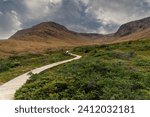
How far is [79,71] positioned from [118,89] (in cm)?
827

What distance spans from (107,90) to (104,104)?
19.9 ft

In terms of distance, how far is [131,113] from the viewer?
1441 cm

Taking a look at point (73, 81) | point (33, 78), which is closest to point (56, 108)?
point (73, 81)

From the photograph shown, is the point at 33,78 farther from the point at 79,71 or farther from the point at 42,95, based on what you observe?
the point at 42,95

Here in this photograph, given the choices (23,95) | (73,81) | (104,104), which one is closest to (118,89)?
(73,81)

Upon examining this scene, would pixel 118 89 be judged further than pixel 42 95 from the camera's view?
Yes

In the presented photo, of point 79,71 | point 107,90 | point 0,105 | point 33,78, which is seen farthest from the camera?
point 79,71

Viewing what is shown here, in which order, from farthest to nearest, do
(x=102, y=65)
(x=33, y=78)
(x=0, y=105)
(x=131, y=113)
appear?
1. (x=102, y=65)
2. (x=33, y=78)
3. (x=0, y=105)
4. (x=131, y=113)

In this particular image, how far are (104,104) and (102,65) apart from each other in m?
17.2

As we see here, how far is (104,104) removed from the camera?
1529cm

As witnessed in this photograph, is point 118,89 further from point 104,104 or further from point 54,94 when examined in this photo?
point 104,104

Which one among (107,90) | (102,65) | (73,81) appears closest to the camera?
(107,90)

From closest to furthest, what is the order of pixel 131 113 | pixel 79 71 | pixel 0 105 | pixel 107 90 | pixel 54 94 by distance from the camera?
pixel 131 113
pixel 0 105
pixel 54 94
pixel 107 90
pixel 79 71

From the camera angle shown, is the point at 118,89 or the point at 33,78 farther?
the point at 33,78
